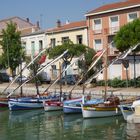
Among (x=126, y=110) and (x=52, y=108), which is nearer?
(x=126, y=110)

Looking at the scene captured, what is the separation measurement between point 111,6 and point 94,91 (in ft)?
69.4

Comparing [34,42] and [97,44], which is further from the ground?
[34,42]

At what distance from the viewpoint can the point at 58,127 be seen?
32531 millimetres

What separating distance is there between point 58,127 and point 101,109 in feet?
13.9

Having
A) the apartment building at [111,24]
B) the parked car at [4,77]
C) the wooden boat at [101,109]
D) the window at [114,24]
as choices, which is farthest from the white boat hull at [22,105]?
the parked car at [4,77]

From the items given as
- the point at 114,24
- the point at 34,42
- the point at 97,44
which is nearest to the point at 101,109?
the point at 114,24

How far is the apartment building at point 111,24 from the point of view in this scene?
58.2m

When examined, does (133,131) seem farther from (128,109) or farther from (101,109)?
(101,109)

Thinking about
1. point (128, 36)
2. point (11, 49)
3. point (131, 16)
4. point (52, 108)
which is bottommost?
point (52, 108)

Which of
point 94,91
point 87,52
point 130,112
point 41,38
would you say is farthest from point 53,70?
point 130,112

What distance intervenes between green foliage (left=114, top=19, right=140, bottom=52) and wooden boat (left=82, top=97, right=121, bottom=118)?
1255cm

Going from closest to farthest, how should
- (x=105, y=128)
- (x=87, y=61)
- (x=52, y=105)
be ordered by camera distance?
(x=105, y=128) → (x=52, y=105) → (x=87, y=61)

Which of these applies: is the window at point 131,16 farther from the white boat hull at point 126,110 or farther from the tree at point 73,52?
the white boat hull at point 126,110

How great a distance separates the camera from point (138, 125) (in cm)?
2881
